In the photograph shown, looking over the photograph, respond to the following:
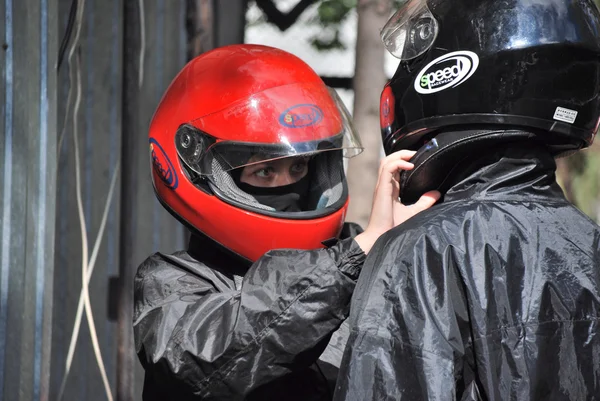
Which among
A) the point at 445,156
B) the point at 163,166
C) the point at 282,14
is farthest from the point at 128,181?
the point at 282,14

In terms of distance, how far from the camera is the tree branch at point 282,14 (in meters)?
5.60

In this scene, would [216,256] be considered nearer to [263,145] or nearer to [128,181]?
[263,145]

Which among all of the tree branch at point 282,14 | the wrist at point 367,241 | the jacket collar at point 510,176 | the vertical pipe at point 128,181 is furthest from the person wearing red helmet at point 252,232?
the tree branch at point 282,14

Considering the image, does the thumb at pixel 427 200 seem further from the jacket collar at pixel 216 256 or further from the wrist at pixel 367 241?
the jacket collar at pixel 216 256

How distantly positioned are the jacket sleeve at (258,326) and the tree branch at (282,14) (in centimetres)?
387

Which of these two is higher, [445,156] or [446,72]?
[446,72]

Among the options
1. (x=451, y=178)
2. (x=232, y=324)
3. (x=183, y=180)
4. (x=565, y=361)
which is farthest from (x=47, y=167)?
(x=565, y=361)

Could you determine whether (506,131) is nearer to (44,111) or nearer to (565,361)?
(565,361)

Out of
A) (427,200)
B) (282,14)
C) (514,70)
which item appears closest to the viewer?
(514,70)

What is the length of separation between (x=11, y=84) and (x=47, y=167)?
0.87 ft

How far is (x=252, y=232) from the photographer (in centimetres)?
237

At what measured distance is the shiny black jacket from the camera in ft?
4.81

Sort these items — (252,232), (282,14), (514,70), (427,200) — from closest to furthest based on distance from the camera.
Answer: (514,70)
(427,200)
(252,232)
(282,14)

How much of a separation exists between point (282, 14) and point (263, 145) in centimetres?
345
